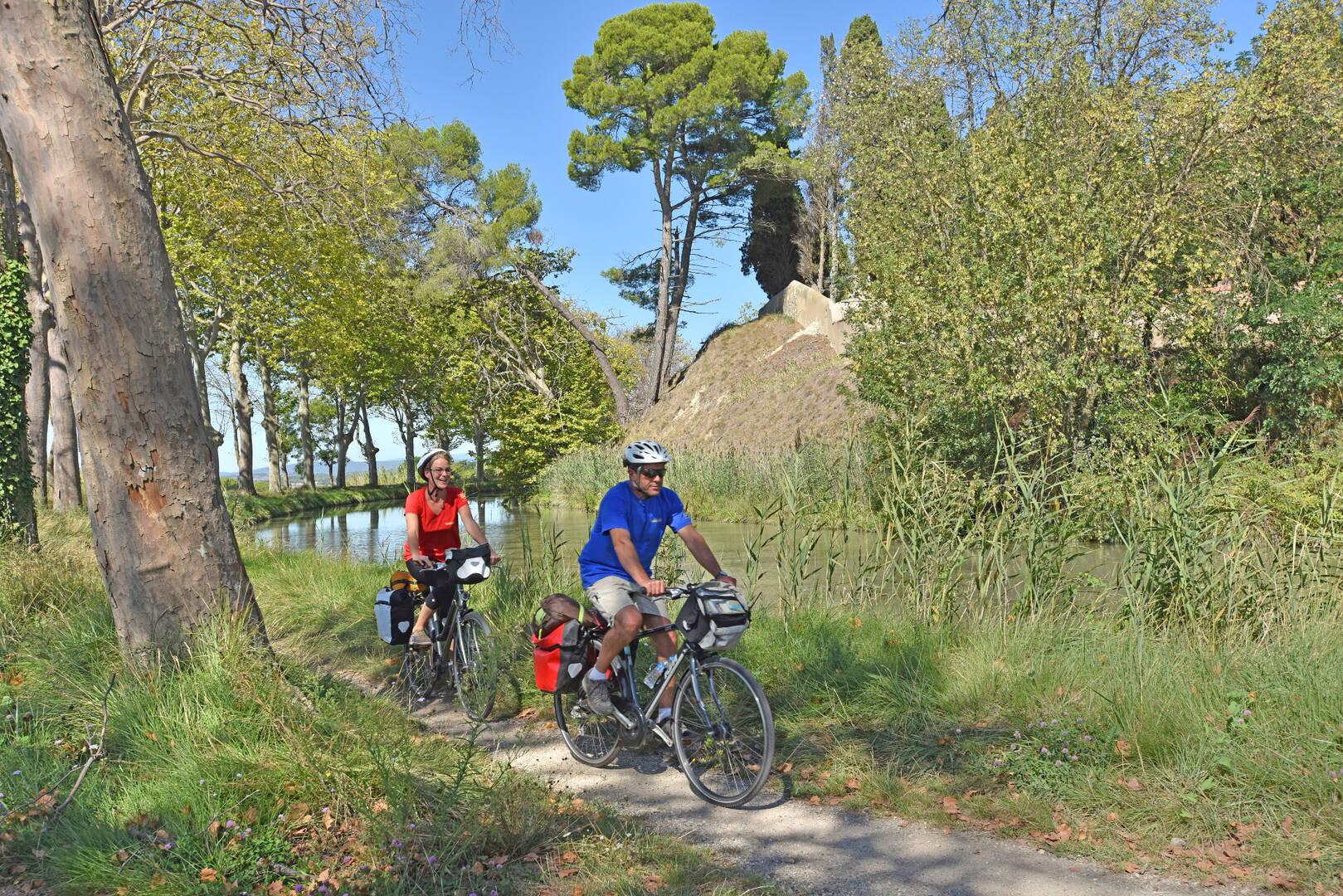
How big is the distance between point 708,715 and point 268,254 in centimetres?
2410

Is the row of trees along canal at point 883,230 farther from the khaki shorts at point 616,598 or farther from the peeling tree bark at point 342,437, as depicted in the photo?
the peeling tree bark at point 342,437

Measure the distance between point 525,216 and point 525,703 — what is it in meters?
35.2

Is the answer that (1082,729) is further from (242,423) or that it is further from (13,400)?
(242,423)

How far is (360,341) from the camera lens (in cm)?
3566

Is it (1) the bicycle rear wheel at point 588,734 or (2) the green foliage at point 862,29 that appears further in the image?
(2) the green foliage at point 862,29

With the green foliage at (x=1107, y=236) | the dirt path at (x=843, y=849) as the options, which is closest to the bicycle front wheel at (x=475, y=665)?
the dirt path at (x=843, y=849)

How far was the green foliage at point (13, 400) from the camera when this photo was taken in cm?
940

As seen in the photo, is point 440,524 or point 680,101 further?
point 680,101

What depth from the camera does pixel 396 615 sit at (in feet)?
21.5

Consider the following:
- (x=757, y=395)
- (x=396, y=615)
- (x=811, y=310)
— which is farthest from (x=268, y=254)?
(x=396, y=615)

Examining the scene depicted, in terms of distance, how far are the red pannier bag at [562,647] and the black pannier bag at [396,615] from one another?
1654mm

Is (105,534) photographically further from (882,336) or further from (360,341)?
(360,341)

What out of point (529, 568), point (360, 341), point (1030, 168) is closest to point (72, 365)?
point (529, 568)

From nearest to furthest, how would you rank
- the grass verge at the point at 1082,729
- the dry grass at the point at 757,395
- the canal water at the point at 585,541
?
the grass verge at the point at 1082,729 < the canal water at the point at 585,541 < the dry grass at the point at 757,395
